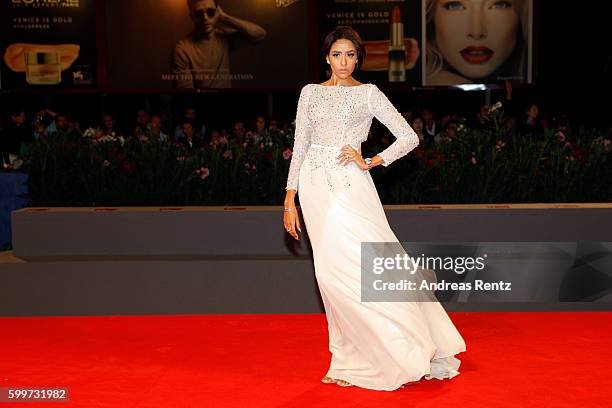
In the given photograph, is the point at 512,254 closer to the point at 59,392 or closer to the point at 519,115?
the point at 59,392

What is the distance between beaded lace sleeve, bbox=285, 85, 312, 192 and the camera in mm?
4313

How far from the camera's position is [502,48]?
403 inches

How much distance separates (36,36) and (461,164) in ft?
18.8

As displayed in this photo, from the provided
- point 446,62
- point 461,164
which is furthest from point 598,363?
point 446,62

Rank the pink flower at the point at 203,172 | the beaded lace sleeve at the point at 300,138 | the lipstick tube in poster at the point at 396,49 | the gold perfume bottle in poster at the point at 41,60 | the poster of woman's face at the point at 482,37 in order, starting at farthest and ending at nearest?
the gold perfume bottle in poster at the point at 41,60, the poster of woman's face at the point at 482,37, the lipstick tube in poster at the point at 396,49, the pink flower at the point at 203,172, the beaded lace sleeve at the point at 300,138

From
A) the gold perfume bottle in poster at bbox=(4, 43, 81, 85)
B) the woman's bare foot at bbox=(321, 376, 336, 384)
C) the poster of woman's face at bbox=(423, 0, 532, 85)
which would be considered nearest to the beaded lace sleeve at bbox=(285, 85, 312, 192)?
the woman's bare foot at bbox=(321, 376, 336, 384)

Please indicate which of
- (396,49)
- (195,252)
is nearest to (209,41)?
(396,49)

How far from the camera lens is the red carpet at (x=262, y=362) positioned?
404 cm

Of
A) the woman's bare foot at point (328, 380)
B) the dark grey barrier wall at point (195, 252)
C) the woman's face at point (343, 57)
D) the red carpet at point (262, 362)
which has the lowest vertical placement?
the red carpet at point (262, 362)

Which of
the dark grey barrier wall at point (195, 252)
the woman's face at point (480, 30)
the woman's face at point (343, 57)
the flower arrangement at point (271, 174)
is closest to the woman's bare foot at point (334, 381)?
the woman's face at point (343, 57)

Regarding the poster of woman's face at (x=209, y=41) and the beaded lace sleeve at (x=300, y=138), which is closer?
the beaded lace sleeve at (x=300, y=138)

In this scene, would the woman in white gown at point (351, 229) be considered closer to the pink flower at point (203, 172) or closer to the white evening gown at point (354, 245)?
the white evening gown at point (354, 245)

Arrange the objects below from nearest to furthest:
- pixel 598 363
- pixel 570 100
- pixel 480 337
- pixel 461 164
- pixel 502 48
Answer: pixel 598 363
pixel 480 337
pixel 461 164
pixel 502 48
pixel 570 100

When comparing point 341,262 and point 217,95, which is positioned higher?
point 217,95
